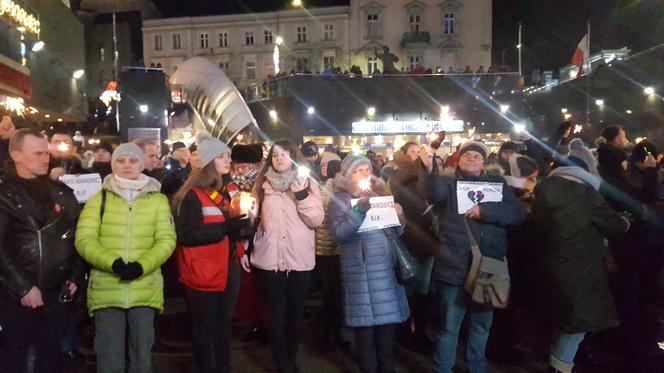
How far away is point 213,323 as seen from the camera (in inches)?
191

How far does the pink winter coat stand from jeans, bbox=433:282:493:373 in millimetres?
1218

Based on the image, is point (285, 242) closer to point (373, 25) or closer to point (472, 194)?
point (472, 194)

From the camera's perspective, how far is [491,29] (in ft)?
161

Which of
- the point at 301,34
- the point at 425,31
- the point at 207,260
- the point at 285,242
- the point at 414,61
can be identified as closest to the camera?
the point at 207,260

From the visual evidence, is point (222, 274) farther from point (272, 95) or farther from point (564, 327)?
point (272, 95)

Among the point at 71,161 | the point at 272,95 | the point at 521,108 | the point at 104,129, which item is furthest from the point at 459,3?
the point at 71,161

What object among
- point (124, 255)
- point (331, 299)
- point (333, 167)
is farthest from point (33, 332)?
point (333, 167)

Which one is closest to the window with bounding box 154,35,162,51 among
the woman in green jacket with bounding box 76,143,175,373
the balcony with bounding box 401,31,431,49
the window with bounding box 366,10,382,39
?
the window with bounding box 366,10,382,39

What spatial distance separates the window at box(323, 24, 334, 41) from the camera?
50.5 metres

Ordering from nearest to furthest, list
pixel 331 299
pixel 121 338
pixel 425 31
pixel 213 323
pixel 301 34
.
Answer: pixel 121 338
pixel 213 323
pixel 331 299
pixel 425 31
pixel 301 34

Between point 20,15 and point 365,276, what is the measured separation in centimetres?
1324

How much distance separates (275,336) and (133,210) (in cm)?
170

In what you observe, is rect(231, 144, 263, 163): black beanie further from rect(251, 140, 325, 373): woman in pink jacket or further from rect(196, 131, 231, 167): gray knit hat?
rect(196, 131, 231, 167): gray knit hat

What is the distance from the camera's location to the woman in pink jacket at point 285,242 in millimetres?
5012
